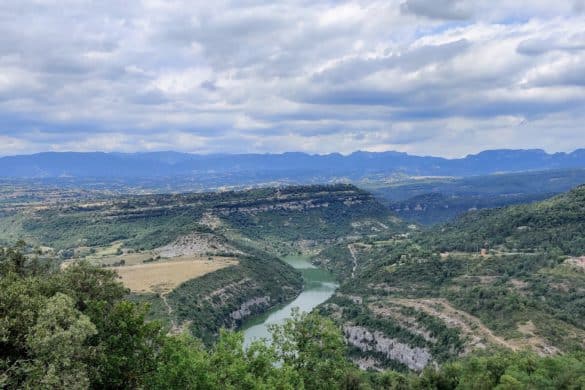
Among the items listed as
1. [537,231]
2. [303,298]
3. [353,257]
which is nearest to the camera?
[537,231]

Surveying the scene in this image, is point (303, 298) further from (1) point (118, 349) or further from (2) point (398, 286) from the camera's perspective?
(1) point (118, 349)

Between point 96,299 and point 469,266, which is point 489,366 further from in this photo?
point 469,266

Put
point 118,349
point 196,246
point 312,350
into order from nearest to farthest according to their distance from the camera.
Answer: point 118,349
point 312,350
point 196,246

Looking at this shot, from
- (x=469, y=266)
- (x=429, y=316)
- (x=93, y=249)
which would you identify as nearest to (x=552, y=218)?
(x=469, y=266)

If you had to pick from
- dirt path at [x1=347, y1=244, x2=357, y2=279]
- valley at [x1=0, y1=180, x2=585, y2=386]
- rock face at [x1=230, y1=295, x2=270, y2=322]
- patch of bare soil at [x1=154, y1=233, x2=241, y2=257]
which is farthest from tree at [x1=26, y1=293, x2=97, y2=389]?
dirt path at [x1=347, y1=244, x2=357, y2=279]

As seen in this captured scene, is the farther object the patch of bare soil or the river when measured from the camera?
the patch of bare soil

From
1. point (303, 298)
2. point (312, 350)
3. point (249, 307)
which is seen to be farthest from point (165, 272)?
point (312, 350)

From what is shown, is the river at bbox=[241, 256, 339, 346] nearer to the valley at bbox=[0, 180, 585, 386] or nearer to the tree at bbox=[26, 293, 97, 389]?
the valley at bbox=[0, 180, 585, 386]
